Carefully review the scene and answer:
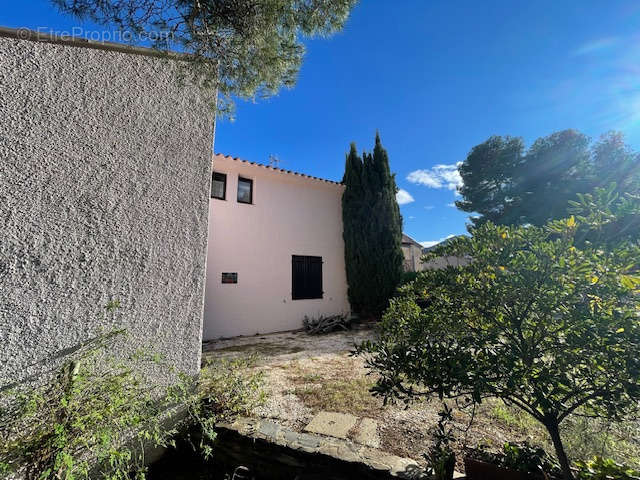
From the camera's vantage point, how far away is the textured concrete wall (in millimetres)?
2486

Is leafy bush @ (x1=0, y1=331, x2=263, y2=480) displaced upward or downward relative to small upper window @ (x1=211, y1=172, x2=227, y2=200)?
downward

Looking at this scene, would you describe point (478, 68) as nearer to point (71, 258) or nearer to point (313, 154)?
point (313, 154)

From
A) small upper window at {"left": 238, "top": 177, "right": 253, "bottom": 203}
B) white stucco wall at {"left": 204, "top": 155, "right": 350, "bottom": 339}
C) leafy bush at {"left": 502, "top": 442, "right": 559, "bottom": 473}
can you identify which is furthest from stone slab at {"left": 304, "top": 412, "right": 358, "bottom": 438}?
small upper window at {"left": 238, "top": 177, "right": 253, "bottom": 203}

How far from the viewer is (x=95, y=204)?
9.46 feet

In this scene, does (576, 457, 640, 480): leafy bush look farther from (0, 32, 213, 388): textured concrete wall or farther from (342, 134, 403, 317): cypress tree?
(342, 134, 403, 317): cypress tree

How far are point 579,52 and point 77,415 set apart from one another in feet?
31.2

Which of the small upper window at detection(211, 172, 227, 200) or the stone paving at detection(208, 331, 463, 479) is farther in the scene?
the small upper window at detection(211, 172, 227, 200)

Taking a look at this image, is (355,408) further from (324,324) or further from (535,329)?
(324,324)

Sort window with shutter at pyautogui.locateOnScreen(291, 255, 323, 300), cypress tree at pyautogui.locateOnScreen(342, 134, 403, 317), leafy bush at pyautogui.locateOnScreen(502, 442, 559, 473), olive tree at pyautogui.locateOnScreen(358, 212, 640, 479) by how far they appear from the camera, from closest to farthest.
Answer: olive tree at pyautogui.locateOnScreen(358, 212, 640, 479)
leafy bush at pyautogui.locateOnScreen(502, 442, 559, 473)
window with shutter at pyautogui.locateOnScreen(291, 255, 323, 300)
cypress tree at pyautogui.locateOnScreen(342, 134, 403, 317)

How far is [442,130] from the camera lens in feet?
34.3

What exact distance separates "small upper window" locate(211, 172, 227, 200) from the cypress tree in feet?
16.8

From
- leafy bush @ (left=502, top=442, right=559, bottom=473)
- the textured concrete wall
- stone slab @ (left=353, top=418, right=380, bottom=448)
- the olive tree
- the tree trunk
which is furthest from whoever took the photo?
stone slab @ (left=353, top=418, right=380, bottom=448)

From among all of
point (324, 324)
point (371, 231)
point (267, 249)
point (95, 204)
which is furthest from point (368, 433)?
point (371, 231)

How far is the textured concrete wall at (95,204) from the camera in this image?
2.49 meters
